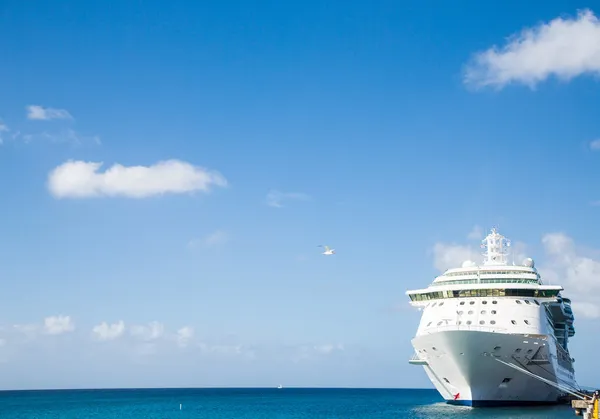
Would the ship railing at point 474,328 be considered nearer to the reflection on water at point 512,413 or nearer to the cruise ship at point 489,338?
the cruise ship at point 489,338

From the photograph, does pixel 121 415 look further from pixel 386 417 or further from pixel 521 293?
pixel 521 293

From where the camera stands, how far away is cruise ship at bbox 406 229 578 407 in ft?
186

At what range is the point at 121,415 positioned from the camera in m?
99.4

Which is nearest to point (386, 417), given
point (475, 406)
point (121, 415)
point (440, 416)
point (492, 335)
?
point (440, 416)

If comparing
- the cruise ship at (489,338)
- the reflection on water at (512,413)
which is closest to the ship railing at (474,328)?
the cruise ship at (489,338)

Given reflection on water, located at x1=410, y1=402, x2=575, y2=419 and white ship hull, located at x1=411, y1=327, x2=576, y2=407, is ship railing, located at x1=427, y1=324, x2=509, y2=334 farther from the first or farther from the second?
reflection on water, located at x1=410, y1=402, x2=575, y2=419

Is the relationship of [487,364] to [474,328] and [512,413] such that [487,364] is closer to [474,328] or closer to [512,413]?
[474,328]

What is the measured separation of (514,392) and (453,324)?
24.1ft

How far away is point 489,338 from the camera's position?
184 feet

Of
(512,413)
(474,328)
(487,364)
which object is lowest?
(512,413)

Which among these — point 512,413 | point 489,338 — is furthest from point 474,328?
point 512,413

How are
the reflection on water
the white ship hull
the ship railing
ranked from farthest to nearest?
the ship railing
the white ship hull
the reflection on water

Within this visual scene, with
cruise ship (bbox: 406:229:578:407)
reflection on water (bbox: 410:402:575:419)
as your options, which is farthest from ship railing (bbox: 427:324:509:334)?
reflection on water (bbox: 410:402:575:419)

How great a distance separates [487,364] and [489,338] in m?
2.42
